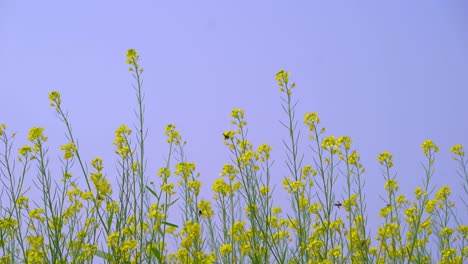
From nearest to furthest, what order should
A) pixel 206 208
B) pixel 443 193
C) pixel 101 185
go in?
pixel 101 185 < pixel 206 208 < pixel 443 193

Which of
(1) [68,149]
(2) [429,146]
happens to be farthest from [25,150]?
(2) [429,146]

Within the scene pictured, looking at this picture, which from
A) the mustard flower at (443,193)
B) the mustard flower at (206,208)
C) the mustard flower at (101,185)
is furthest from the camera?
the mustard flower at (443,193)

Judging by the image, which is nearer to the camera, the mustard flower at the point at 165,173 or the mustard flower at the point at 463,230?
the mustard flower at the point at 165,173

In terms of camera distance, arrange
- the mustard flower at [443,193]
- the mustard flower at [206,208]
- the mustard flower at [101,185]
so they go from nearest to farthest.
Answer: the mustard flower at [101,185], the mustard flower at [206,208], the mustard flower at [443,193]

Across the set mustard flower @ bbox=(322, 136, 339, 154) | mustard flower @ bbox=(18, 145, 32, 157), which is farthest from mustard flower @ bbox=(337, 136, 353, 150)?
mustard flower @ bbox=(18, 145, 32, 157)

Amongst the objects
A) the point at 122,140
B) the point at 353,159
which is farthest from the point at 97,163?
the point at 353,159

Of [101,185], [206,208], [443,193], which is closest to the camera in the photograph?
[101,185]

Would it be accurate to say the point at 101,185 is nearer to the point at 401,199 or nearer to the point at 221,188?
A: the point at 221,188

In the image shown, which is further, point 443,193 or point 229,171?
point 443,193

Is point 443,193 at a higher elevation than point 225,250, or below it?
higher

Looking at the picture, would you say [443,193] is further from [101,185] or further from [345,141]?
[101,185]

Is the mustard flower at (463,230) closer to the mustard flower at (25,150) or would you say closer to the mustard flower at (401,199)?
the mustard flower at (401,199)

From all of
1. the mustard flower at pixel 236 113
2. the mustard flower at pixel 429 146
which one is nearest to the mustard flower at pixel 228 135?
the mustard flower at pixel 236 113

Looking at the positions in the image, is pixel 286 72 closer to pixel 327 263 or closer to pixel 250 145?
pixel 250 145
